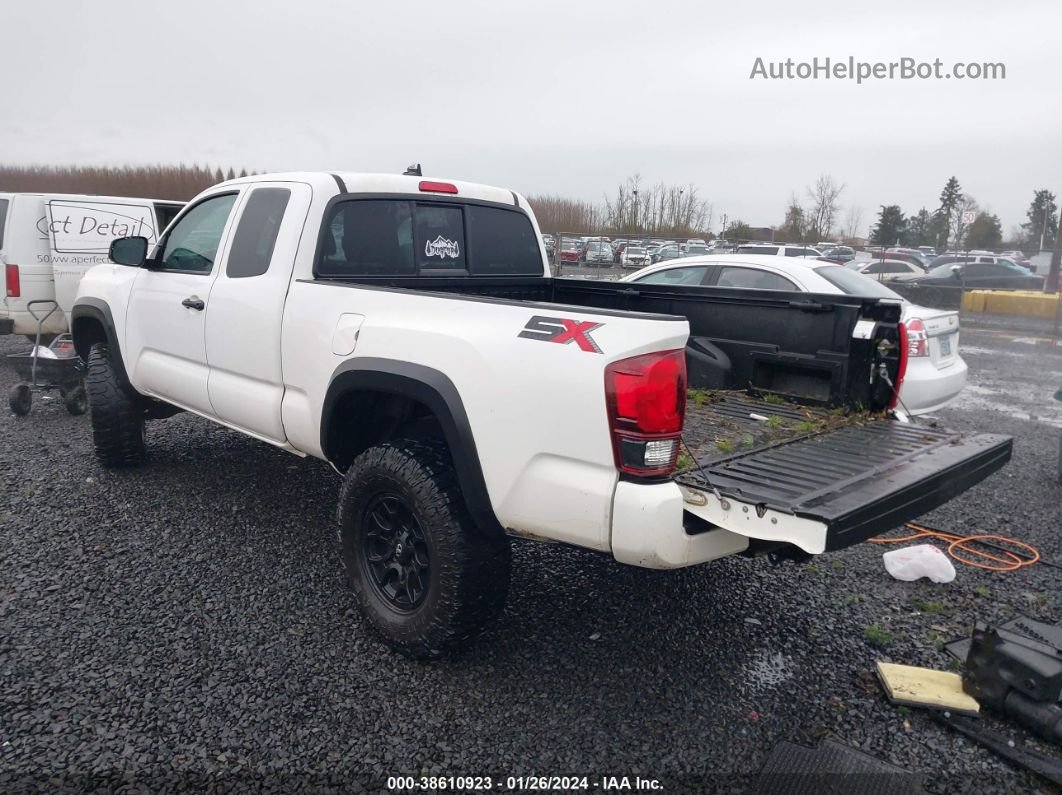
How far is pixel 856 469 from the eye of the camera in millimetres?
Answer: 3033

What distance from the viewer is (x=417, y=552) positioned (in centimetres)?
333

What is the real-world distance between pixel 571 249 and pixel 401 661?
26.2 meters

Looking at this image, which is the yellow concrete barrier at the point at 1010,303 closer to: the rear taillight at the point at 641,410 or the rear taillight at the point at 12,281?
the rear taillight at the point at 641,410

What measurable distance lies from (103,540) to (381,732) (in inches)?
98.1

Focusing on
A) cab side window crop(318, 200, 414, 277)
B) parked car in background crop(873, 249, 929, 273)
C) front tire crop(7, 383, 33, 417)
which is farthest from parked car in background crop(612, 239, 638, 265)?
cab side window crop(318, 200, 414, 277)

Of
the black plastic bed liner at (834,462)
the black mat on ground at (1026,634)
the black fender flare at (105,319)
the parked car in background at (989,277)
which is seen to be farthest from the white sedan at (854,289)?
the parked car in background at (989,277)

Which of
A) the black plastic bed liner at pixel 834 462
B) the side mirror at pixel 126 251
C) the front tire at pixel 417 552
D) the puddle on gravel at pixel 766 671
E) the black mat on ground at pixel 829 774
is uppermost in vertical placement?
the side mirror at pixel 126 251

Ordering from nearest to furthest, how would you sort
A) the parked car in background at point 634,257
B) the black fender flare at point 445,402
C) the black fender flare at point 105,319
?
the black fender flare at point 445,402 < the black fender flare at point 105,319 < the parked car in background at point 634,257

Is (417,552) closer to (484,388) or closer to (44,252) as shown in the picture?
(484,388)

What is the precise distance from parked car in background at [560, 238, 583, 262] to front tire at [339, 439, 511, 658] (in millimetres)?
24627

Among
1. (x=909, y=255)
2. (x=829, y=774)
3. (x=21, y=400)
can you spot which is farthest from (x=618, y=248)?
(x=829, y=774)

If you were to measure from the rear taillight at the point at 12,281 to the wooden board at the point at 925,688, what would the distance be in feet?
31.5

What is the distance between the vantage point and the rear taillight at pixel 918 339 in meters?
6.36

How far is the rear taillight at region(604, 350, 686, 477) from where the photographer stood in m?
2.60
